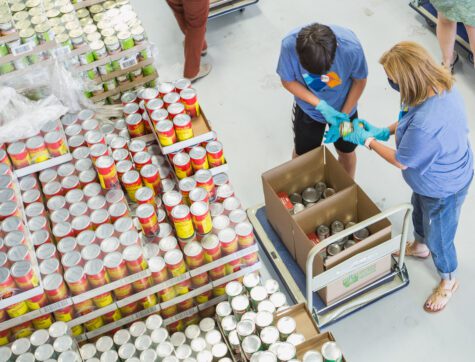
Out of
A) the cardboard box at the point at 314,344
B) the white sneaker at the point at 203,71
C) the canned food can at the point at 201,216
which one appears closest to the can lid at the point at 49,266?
the canned food can at the point at 201,216

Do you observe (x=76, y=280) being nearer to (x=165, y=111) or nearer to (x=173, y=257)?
(x=173, y=257)

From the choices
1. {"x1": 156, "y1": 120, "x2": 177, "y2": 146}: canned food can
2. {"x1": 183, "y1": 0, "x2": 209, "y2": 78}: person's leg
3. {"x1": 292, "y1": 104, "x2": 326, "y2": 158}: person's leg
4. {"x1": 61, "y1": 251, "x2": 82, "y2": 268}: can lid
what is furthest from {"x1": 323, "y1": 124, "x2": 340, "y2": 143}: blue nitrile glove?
{"x1": 183, "y1": 0, "x2": 209, "y2": 78}: person's leg

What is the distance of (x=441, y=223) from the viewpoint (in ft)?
10.2

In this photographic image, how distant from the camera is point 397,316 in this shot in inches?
137

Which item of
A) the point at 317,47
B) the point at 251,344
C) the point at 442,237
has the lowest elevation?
the point at 442,237

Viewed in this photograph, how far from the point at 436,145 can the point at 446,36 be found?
223cm

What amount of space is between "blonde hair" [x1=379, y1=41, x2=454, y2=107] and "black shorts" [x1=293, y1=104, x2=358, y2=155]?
92 centimetres

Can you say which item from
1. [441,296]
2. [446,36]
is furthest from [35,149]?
[446,36]

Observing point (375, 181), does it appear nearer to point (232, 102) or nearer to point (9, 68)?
point (232, 102)

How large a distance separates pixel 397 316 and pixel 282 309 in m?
1.08

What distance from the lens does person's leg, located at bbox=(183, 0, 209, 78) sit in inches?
177

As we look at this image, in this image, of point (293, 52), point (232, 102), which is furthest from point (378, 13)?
point (293, 52)

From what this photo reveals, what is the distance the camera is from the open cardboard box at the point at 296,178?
356 cm

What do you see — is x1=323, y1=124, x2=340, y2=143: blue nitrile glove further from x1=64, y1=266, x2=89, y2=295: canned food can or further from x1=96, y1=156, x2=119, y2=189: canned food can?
x1=64, y1=266, x2=89, y2=295: canned food can
